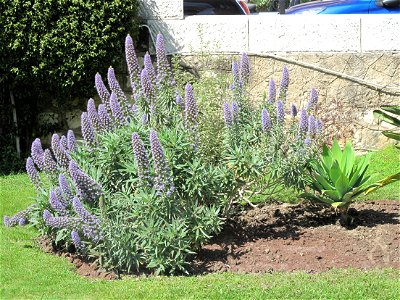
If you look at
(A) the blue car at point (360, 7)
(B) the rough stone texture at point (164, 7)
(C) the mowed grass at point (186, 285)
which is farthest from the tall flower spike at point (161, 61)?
(A) the blue car at point (360, 7)

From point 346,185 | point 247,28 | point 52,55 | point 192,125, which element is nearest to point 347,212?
point 346,185

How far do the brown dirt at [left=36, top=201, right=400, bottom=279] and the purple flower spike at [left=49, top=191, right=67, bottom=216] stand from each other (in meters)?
0.49

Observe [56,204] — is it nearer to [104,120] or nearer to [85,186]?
Result: [85,186]

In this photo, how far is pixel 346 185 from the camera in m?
6.51

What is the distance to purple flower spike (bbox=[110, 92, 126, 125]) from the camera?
20.8 ft

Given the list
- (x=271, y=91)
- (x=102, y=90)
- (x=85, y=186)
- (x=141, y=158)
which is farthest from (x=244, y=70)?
(x=85, y=186)

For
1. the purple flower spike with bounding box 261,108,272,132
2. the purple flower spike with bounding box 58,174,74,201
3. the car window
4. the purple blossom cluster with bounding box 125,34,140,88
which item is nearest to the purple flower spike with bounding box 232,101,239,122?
the purple flower spike with bounding box 261,108,272,132

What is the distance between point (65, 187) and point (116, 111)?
0.84 m

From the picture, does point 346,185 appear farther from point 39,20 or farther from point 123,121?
point 39,20

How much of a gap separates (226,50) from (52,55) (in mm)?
2331

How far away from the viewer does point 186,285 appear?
5.43 meters

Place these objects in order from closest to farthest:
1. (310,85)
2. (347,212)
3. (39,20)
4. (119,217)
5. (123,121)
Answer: (119,217) < (123,121) < (347,212) < (39,20) < (310,85)

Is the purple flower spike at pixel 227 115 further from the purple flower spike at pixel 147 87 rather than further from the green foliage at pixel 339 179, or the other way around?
the green foliage at pixel 339 179

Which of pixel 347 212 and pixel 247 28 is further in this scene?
pixel 247 28
